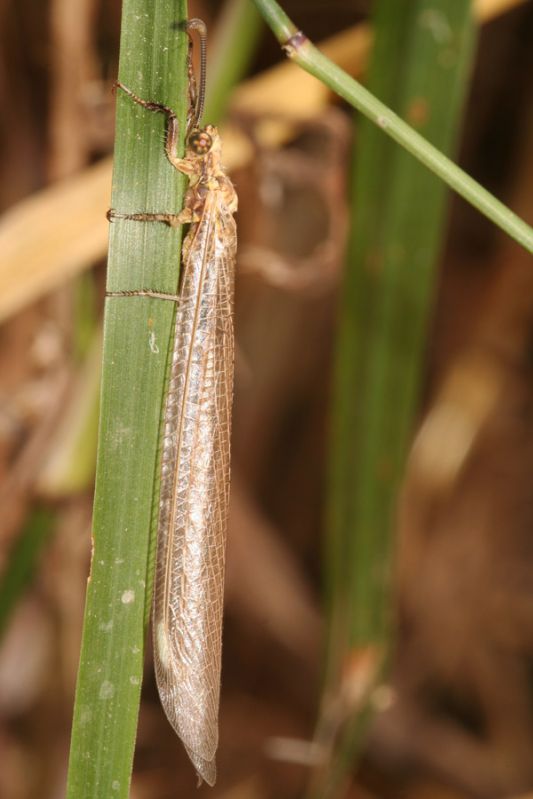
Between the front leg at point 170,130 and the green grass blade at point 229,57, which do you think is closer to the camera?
the front leg at point 170,130

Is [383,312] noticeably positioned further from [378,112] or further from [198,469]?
[378,112]

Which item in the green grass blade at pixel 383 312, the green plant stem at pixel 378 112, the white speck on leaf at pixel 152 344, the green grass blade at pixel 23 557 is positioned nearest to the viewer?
the green plant stem at pixel 378 112

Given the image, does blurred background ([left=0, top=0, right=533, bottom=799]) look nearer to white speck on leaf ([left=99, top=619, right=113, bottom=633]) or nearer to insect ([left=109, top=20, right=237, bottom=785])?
insect ([left=109, top=20, right=237, bottom=785])

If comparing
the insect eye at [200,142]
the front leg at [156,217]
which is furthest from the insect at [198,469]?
the front leg at [156,217]

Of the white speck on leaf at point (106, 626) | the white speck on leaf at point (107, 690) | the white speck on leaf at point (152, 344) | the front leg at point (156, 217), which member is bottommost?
the white speck on leaf at point (107, 690)

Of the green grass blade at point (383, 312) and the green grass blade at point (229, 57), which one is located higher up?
the green grass blade at point (229, 57)

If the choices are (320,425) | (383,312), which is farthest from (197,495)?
(320,425)

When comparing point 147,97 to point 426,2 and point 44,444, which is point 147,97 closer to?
point 426,2

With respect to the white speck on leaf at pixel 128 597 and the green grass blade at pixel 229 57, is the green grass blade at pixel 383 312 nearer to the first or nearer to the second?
the green grass blade at pixel 229 57
